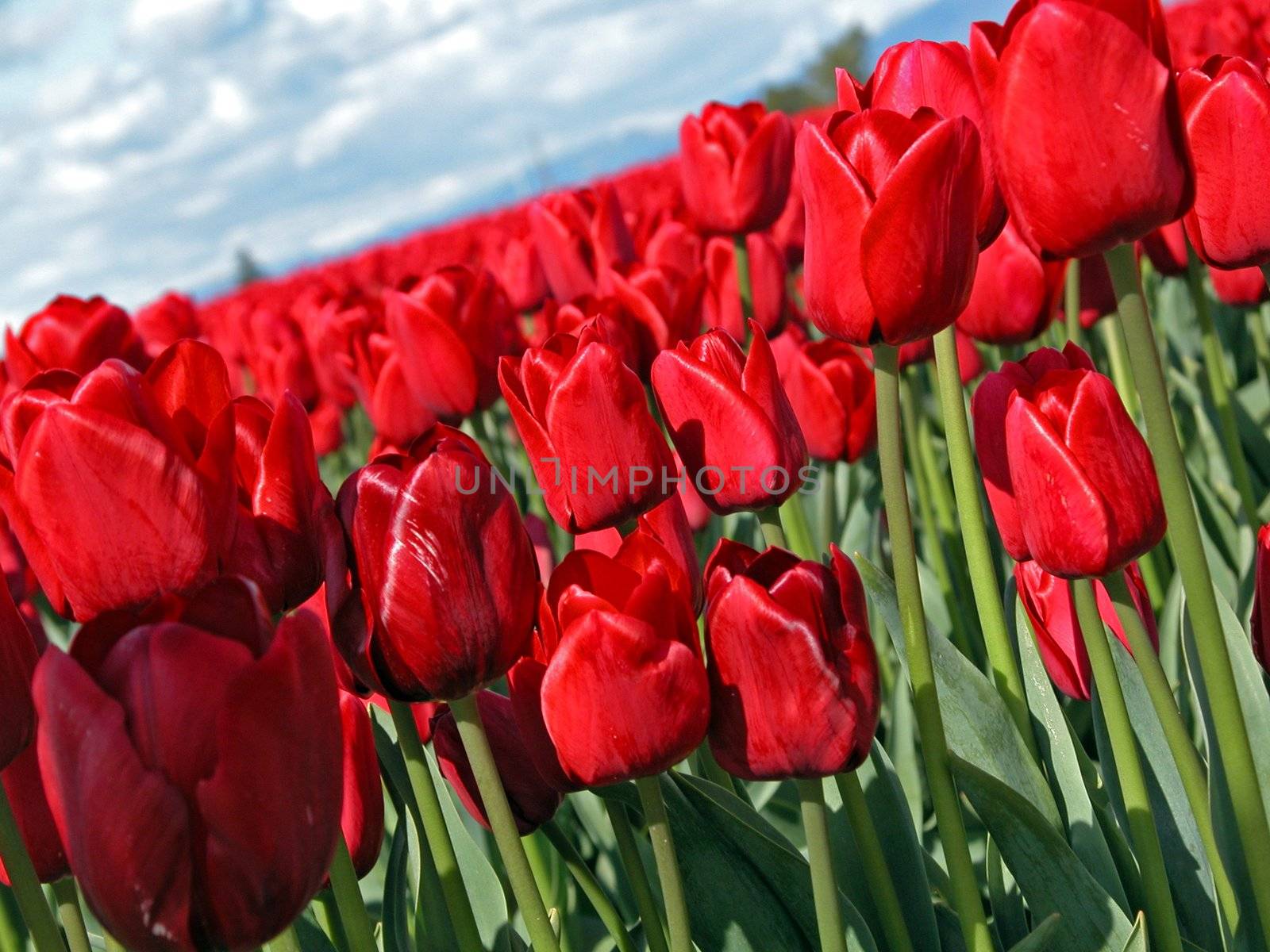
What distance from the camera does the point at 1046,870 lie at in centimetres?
108

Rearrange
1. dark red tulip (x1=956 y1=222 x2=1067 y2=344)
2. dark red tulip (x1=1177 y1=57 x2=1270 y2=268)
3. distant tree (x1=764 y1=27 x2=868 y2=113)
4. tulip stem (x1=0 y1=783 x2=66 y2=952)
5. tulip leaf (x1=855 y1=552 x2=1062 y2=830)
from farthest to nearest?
distant tree (x1=764 y1=27 x2=868 y2=113) → dark red tulip (x1=956 y1=222 x2=1067 y2=344) → tulip leaf (x1=855 y1=552 x2=1062 y2=830) → dark red tulip (x1=1177 y1=57 x2=1270 y2=268) → tulip stem (x1=0 y1=783 x2=66 y2=952)

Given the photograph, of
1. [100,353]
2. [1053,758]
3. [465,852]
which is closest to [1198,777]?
[1053,758]

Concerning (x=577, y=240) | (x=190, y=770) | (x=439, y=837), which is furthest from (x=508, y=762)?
(x=577, y=240)

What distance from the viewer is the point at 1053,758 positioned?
1.29 meters

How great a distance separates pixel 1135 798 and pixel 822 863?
37cm

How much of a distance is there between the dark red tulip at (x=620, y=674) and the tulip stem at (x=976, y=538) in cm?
40

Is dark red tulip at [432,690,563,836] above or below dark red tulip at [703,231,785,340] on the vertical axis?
below

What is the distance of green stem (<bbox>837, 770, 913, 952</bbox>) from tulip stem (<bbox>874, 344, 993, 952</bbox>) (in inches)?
2.3

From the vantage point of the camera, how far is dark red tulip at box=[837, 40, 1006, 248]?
41.5 inches

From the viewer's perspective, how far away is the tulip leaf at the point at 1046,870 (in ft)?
3.49

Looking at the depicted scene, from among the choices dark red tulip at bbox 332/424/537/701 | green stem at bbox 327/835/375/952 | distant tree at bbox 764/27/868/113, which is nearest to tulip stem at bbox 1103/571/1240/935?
dark red tulip at bbox 332/424/537/701

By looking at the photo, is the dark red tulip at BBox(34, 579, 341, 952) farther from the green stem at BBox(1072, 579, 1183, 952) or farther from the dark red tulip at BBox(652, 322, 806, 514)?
the green stem at BBox(1072, 579, 1183, 952)

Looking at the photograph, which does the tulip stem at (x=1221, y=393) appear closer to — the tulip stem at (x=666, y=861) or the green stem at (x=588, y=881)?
the green stem at (x=588, y=881)

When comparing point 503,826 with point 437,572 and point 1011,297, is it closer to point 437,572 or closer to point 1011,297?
point 437,572
